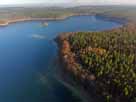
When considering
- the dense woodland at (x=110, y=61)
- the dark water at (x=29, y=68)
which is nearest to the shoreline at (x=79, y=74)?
the dense woodland at (x=110, y=61)

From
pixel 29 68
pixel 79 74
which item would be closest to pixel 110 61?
pixel 79 74

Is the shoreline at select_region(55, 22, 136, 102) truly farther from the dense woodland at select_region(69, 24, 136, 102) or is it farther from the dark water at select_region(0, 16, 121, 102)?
the dark water at select_region(0, 16, 121, 102)

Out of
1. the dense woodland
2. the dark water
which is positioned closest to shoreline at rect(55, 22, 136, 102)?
the dense woodland

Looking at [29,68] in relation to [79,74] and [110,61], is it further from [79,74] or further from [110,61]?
[110,61]

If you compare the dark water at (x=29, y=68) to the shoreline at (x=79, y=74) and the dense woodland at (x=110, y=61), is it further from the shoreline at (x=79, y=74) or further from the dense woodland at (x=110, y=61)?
the dense woodland at (x=110, y=61)

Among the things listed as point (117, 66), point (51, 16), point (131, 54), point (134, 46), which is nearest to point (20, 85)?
point (117, 66)
